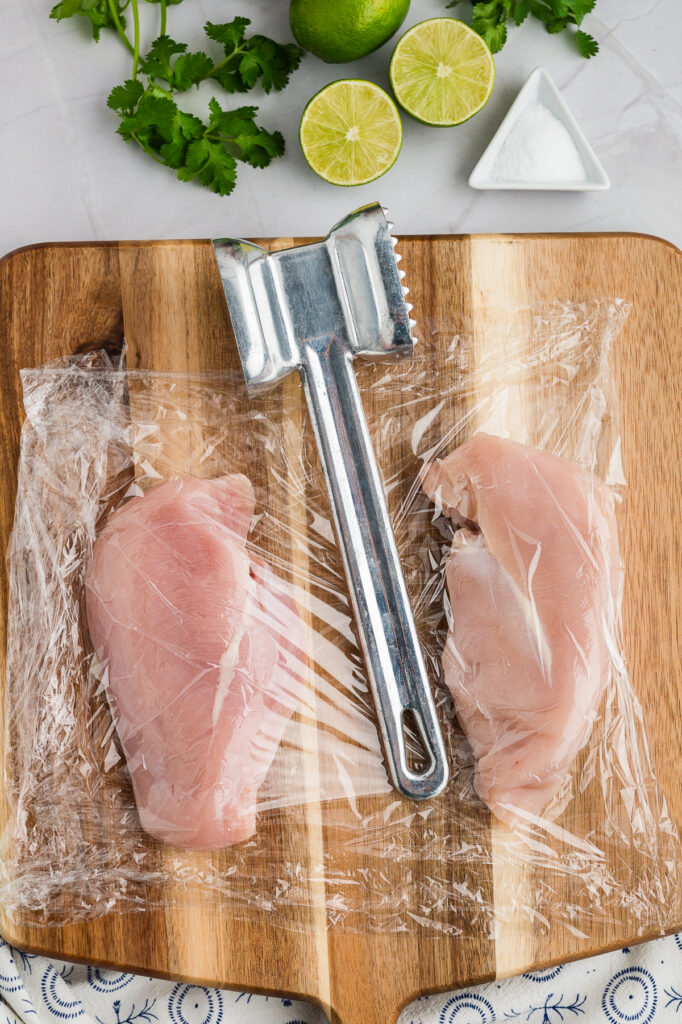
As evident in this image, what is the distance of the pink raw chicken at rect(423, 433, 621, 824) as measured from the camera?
101cm

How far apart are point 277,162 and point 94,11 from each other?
1.07 feet

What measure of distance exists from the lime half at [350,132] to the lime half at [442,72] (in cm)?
5

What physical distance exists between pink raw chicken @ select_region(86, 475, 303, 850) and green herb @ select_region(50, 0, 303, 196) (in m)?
0.49

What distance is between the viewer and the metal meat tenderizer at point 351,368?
1024 mm

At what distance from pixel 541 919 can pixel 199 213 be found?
1.07 metres

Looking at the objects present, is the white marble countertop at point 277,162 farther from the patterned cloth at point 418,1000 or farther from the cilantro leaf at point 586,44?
the patterned cloth at point 418,1000

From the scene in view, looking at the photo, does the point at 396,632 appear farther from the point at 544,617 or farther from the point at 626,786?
the point at 626,786

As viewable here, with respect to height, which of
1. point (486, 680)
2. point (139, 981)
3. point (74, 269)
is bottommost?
point (139, 981)

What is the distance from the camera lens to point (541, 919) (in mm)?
1060

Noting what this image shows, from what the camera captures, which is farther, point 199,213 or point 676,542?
point 199,213

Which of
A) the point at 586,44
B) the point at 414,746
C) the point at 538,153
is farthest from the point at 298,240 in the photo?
the point at 414,746

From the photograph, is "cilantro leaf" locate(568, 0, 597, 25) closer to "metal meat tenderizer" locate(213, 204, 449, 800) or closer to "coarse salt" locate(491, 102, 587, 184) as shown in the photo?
"coarse salt" locate(491, 102, 587, 184)

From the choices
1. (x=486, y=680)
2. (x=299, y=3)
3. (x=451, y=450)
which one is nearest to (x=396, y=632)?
(x=486, y=680)

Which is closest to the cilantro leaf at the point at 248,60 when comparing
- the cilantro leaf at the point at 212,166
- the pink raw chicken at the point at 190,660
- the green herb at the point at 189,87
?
the green herb at the point at 189,87
